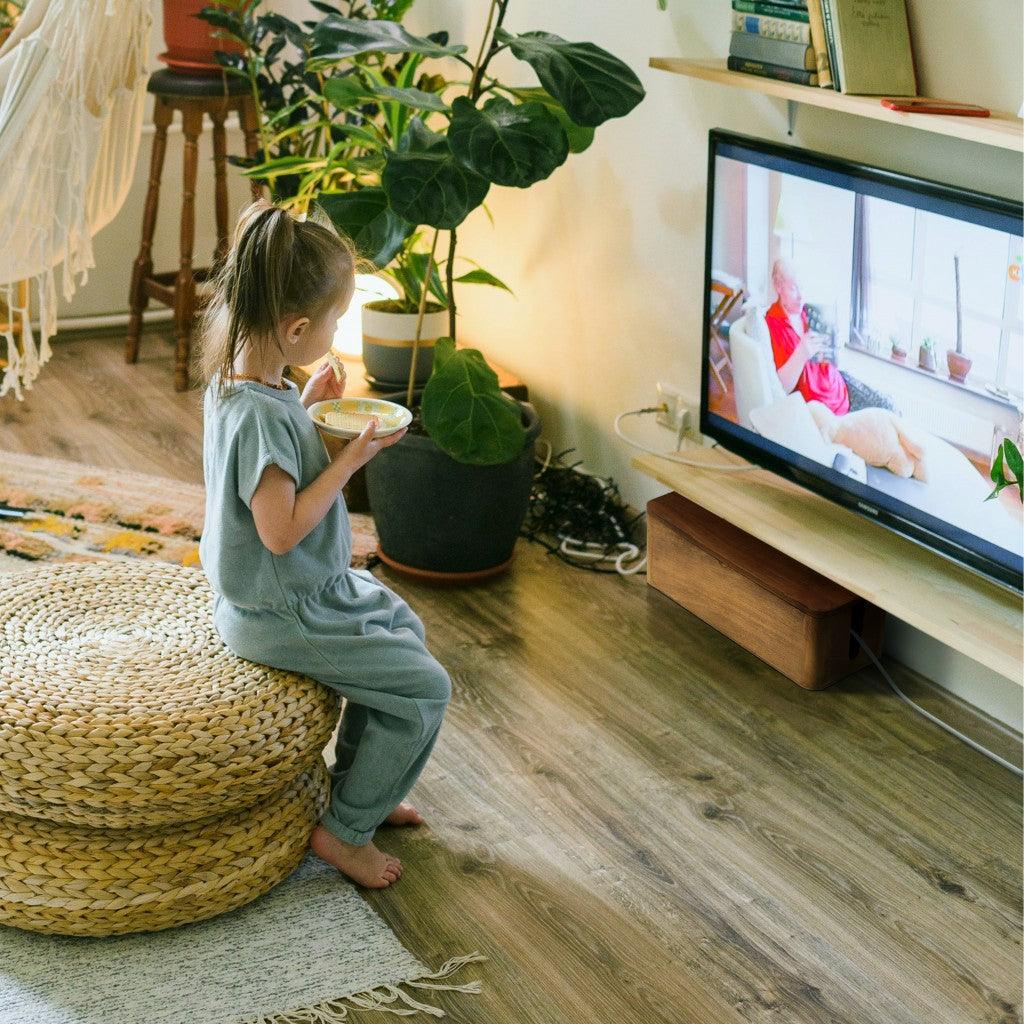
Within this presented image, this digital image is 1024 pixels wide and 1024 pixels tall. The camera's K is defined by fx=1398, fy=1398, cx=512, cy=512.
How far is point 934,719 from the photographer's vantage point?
2324 mm

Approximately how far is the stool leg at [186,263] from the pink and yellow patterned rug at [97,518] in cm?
65

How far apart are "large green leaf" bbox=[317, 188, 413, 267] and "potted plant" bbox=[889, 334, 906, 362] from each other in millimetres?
833

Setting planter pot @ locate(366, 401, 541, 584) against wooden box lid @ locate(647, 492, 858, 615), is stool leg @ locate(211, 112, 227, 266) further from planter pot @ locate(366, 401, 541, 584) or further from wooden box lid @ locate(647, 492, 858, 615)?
wooden box lid @ locate(647, 492, 858, 615)

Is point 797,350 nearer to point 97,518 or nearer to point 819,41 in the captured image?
point 819,41

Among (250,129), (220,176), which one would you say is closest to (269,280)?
(250,129)

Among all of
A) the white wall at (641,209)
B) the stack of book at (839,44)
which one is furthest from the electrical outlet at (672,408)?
the stack of book at (839,44)

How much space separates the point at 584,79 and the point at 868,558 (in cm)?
90

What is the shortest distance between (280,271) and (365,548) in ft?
4.26

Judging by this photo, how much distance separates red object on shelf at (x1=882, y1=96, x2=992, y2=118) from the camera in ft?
6.33

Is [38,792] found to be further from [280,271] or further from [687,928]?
[687,928]

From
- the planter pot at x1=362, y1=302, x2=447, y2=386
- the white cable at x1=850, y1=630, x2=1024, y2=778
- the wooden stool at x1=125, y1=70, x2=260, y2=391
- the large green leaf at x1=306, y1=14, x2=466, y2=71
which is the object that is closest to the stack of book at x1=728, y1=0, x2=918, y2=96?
the large green leaf at x1=306, y1=14, x2=466, y2=71

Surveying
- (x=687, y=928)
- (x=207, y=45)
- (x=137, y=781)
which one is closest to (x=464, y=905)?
(x=687, y=928)

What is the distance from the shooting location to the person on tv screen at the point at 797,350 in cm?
229

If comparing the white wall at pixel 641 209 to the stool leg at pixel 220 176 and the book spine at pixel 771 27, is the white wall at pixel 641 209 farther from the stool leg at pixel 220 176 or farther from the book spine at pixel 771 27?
the stool leg at pixel 220 176
